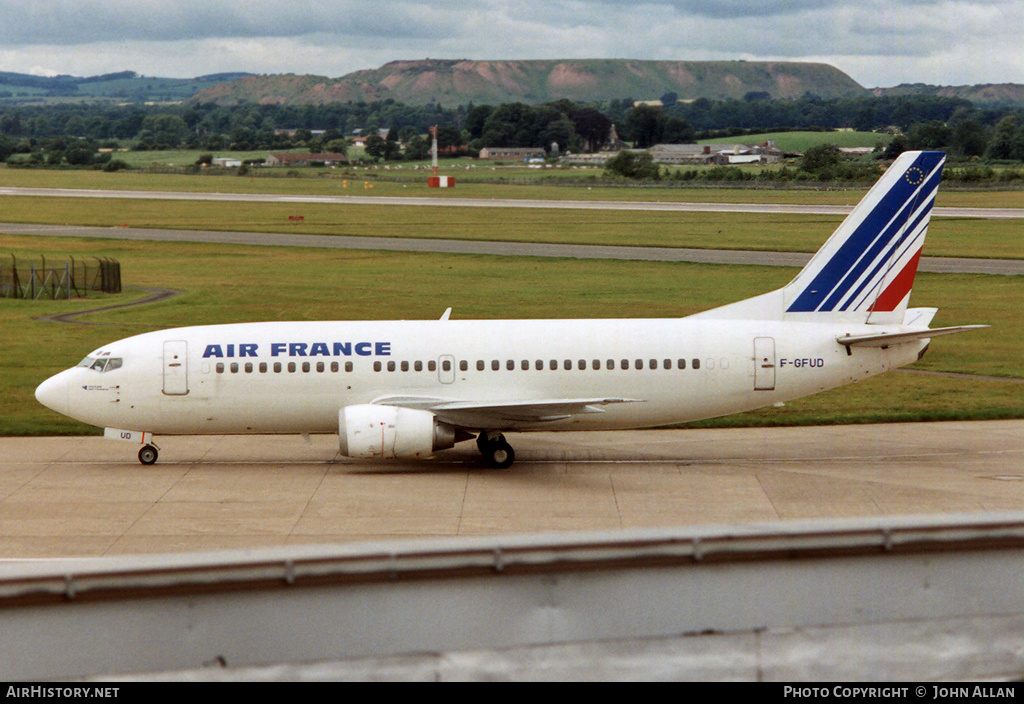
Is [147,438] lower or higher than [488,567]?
lower

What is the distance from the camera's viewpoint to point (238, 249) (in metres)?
87.7

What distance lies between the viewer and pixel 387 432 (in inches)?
1186

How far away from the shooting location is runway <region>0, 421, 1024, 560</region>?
25734mm

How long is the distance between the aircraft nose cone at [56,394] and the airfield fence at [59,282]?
120 ft

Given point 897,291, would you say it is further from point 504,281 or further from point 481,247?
point 481,247

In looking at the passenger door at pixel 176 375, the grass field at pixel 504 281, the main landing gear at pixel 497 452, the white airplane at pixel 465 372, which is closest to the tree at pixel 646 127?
the grass field at pixel 504 281

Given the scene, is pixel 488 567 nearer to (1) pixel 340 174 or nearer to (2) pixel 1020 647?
(2) pixel 1020 647

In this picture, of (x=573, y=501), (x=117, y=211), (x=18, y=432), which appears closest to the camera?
(x=573, y=501)

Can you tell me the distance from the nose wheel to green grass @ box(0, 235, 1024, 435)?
5235 mm

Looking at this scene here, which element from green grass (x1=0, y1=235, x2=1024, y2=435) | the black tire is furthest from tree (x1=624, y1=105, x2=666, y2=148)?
the black tire

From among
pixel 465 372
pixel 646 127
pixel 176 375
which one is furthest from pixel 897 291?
pixel 646 127

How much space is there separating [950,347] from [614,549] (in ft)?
131

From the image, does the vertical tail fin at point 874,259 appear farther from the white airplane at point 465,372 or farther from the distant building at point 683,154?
the distant building at point 683,154
